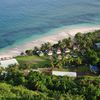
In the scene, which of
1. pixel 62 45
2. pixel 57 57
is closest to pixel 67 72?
pixel 57 57

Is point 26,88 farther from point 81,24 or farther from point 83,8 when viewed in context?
point 83,8

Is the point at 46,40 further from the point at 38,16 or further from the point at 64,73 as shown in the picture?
the point at 64,73

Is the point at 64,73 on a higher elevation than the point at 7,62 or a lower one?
lower

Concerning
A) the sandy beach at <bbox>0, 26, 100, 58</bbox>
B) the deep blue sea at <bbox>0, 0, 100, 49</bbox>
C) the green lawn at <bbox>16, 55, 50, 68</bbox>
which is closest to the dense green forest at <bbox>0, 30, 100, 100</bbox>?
the green lawn at <bbox>16, 55, 50, 68</bbox>

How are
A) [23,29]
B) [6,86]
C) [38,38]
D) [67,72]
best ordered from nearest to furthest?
[6,86] < [67,72] < [38,38] < [23,29]

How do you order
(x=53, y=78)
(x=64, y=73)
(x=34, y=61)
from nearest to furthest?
(x=53, y=78), (x=64, y=73), (x=34, y=61)

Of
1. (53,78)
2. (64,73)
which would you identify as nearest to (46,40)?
(64,73)
